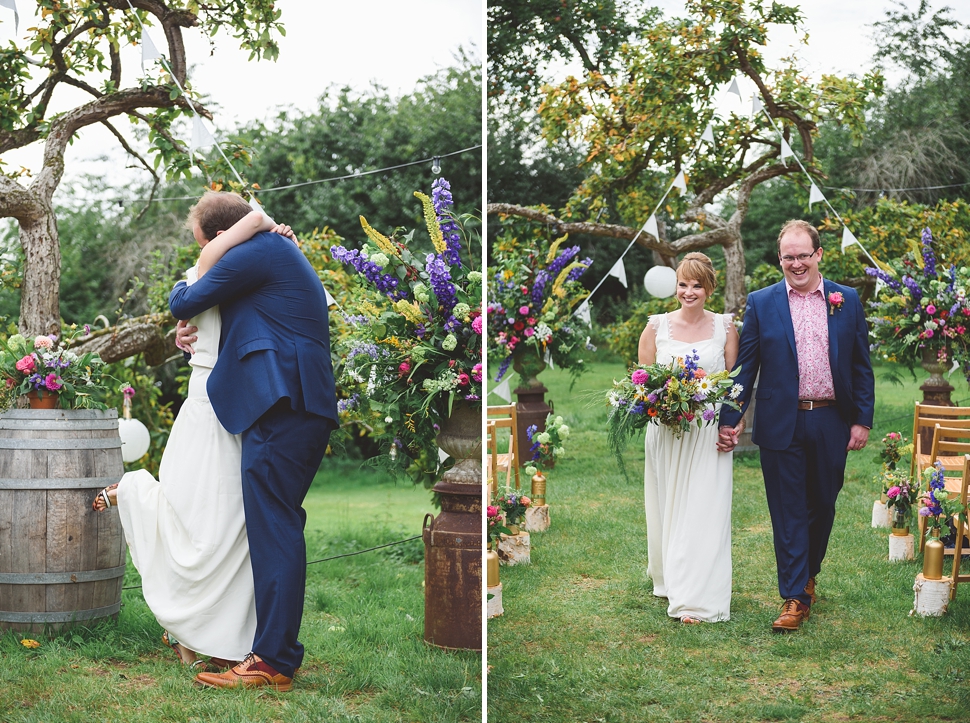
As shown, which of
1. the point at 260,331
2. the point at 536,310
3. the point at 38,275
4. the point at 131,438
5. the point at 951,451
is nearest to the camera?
the point at 951,451

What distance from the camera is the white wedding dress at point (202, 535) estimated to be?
309 cm

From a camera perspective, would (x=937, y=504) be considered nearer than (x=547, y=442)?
Yes

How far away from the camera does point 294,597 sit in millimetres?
3027

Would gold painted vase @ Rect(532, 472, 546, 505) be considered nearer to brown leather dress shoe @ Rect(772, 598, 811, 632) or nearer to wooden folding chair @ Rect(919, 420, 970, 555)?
brown leather dress shoe @ Rect(772, 598, 811, 632)

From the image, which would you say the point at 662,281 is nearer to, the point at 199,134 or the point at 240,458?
the point at 240,458

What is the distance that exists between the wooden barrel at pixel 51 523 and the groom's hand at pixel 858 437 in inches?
109

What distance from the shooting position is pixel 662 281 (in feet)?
10.1

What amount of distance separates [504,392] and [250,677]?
1306 millimetres

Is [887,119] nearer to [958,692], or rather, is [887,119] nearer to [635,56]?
[635,56]

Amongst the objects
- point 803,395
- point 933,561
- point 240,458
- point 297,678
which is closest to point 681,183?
point 803,395

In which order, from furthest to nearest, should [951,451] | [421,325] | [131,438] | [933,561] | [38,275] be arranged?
[38,275], [131,438], [421,325], [951,451], [933,561]

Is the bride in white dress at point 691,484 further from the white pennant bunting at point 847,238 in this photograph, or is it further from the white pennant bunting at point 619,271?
the white pennant bunting at point 847,238

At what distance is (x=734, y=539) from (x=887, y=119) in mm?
1488

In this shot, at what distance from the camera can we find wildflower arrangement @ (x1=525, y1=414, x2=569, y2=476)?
10.1 feet
